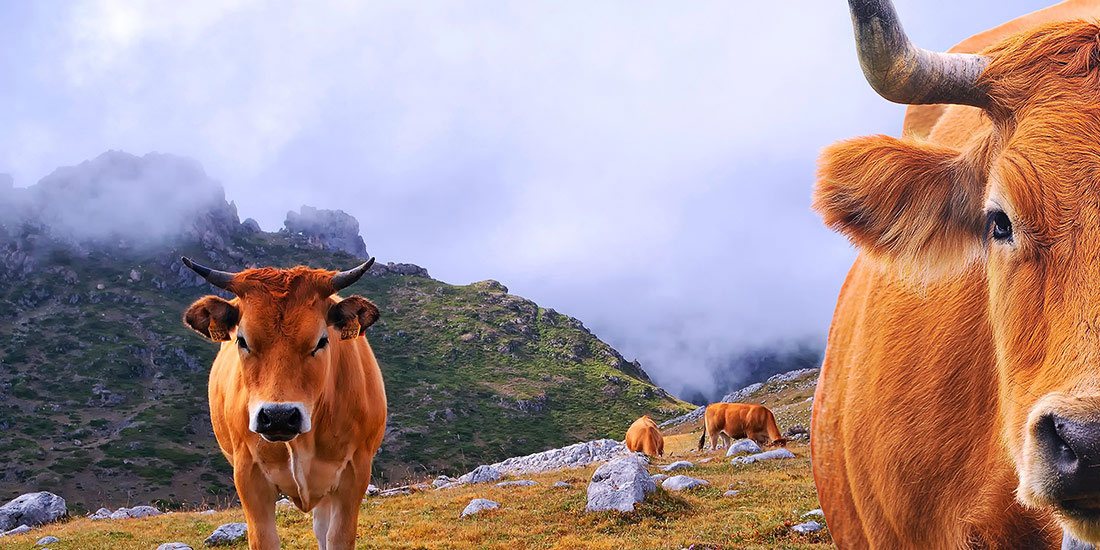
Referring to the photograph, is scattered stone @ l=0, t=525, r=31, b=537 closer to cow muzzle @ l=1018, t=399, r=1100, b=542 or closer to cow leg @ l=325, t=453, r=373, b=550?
cow leg @ l=325, t=453, r=373, b=550

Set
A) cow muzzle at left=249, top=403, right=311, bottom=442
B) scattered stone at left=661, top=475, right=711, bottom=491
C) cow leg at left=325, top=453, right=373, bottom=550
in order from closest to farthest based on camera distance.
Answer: cow muzzle at left=249, top=403, right=311, bottom=442 < cow leg at left=325, top=453, right=373, bottom=550 < scattered stone at left=661, top=475, right=711, bottom=491

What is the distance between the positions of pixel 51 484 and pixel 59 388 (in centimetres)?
4343

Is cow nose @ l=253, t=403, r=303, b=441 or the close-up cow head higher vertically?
the close-up cow head

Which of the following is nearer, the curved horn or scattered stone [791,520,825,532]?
the curved horn

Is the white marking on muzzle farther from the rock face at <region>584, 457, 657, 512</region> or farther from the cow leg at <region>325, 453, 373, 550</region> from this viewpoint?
the rock face at <region>584, 457, 657, 512</region>

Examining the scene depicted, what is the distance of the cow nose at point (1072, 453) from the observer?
168cm

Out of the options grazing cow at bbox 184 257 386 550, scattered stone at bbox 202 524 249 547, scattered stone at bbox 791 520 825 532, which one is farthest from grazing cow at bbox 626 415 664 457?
grazing cow at bbox 184 257 386 550

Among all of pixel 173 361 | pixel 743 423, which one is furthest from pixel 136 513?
pixel 173 361

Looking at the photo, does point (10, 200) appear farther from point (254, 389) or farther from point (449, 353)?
point (254, 389)

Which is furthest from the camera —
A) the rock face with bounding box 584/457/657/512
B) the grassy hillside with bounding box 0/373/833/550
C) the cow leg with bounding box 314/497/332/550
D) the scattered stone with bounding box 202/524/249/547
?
the rock face with bounding box 584/457/657/512

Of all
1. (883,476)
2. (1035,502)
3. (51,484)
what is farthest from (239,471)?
(51,484)

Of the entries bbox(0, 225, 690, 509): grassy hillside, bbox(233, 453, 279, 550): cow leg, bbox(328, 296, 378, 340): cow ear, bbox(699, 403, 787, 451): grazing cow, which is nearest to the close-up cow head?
bbox(328, 296, 378, 340): cow ear

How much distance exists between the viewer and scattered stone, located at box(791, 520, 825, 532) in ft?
36.1

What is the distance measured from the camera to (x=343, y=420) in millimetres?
7109
